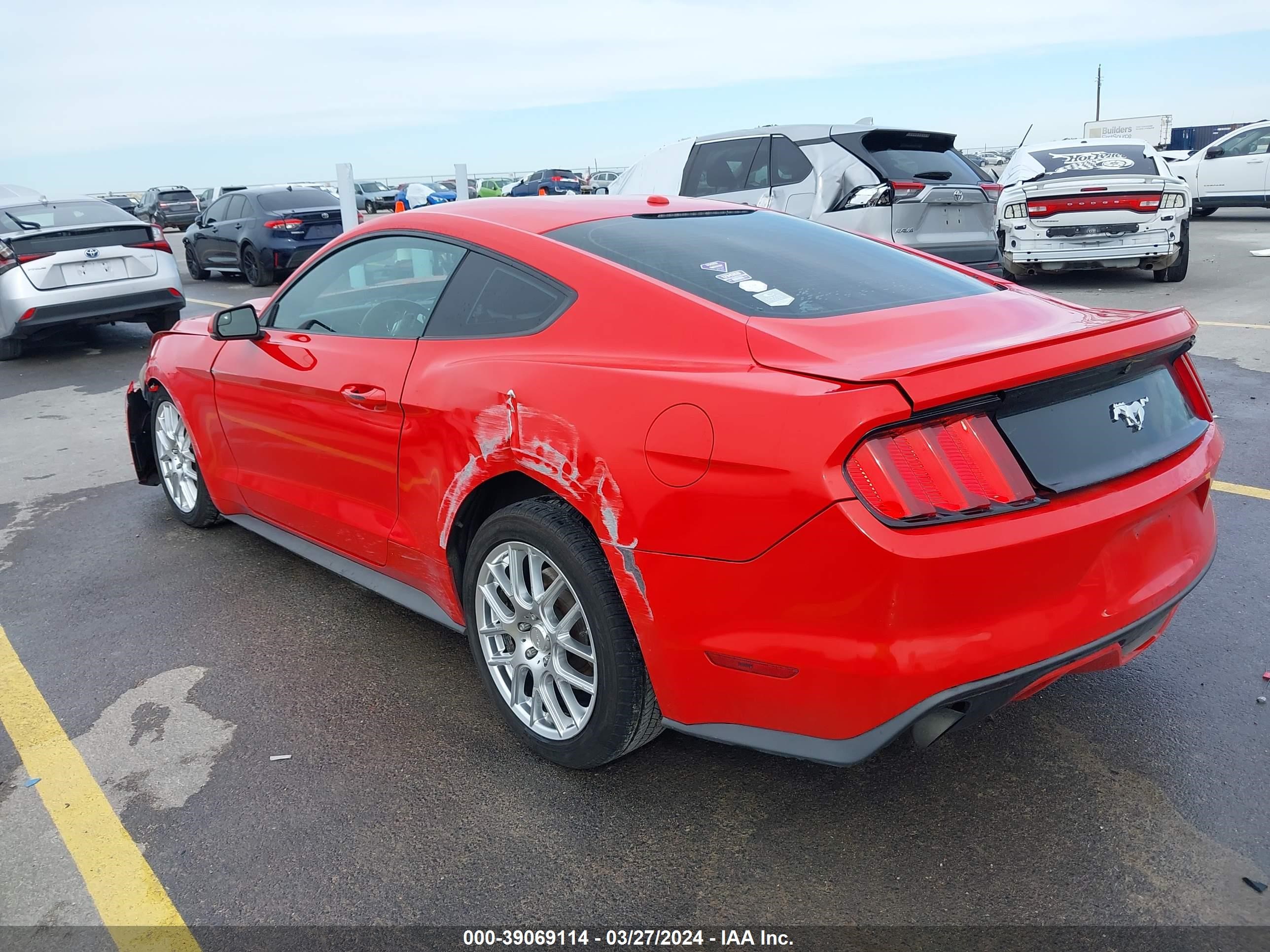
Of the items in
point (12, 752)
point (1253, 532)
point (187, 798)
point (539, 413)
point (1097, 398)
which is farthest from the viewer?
point (1253, 532)

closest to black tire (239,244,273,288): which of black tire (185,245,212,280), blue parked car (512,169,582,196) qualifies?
black tire (185,245,212,280)

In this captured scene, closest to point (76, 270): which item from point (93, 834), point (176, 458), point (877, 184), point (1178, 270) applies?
point (176, 458)

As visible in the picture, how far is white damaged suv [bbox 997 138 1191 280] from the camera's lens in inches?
394

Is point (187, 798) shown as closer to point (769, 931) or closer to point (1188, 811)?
point (769, 931)

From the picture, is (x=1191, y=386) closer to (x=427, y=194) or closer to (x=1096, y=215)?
(x=1096, y=215)

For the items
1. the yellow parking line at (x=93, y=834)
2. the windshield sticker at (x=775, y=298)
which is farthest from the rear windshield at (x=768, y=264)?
the yellow parking line at (x=93, y=834)

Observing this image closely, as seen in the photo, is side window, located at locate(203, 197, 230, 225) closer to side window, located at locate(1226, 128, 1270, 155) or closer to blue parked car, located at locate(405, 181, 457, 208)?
blue parked car, located at locate(405, 181, 457, 208)

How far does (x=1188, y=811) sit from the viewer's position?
2.50m

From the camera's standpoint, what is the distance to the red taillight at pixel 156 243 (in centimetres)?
1059

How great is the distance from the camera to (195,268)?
59.4 feet

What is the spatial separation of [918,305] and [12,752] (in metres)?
2.98

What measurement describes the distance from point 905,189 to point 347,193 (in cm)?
825

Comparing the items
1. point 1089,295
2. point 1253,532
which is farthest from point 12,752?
point 1089,295

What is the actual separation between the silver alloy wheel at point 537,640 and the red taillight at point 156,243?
9256 millimetres
